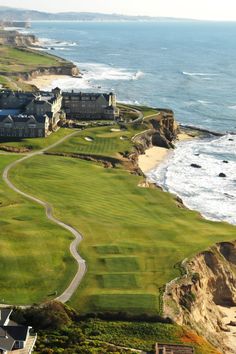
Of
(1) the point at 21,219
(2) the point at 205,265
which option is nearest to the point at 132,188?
(1) the point at 21,219

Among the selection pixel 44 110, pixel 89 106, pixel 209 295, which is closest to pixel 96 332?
pixel 209 295

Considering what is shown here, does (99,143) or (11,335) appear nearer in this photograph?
(11,335)

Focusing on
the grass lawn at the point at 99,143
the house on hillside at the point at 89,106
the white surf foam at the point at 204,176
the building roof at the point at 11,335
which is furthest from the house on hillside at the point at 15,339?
the house on hillside at the point at 89,106

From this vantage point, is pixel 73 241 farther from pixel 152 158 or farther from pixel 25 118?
pixel 152 158

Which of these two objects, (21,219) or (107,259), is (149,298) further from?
(21,219)

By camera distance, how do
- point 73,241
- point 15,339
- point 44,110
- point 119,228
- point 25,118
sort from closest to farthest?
point 15,339 < point 73,241 < point 119,228 < point 25,118 < point 44,110

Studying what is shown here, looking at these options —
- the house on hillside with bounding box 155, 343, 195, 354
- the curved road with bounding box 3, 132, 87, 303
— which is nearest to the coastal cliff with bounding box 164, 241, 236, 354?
the house on hillside with bounding box 155, 343, 195, 354
